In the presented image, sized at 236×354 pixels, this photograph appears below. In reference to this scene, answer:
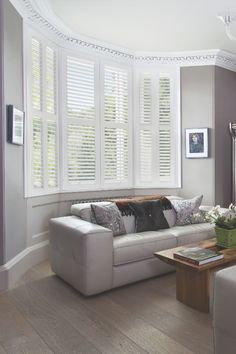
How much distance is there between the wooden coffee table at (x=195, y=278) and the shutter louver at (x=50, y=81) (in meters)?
2.59

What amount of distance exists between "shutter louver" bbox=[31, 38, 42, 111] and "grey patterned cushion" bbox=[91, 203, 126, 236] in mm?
1588

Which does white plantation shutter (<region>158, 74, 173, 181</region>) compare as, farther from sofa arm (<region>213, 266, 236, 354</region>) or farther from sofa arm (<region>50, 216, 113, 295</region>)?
sofa arm (<region>213, 266, 236, 354</region>)

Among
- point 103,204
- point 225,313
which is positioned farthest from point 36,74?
point 225,313

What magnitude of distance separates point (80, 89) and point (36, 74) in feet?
2.74

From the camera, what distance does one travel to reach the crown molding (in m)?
3.63

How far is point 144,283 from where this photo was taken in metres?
3.26

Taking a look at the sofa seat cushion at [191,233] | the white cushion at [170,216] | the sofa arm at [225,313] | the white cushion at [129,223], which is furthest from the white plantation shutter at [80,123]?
the sofa arm at [225,313]

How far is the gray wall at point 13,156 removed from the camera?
3.17m

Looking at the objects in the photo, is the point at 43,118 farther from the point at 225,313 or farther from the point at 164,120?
the point at 225,313

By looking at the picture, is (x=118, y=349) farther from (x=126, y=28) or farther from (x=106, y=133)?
(x=126, y=28)

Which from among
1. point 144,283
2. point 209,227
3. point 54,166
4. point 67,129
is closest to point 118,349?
point 144,283

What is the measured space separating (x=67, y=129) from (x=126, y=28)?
1.64 meters

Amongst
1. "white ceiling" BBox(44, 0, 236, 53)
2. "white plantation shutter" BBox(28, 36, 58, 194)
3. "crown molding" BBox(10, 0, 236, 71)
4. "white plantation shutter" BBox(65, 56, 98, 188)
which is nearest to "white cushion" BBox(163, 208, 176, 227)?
"white plantation shutter" BBox(65, 56, 98, 188)

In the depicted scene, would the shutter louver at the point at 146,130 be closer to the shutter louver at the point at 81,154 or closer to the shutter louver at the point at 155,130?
the shutter louver at the point at 155,130
